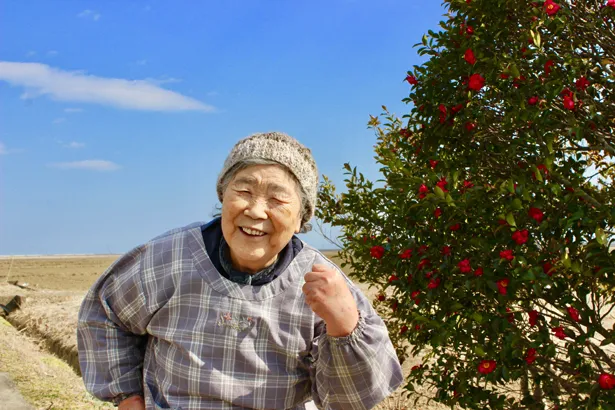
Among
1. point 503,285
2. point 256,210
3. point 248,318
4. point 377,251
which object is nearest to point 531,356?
point 503,285

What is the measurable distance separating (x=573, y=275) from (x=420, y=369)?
1.10 m

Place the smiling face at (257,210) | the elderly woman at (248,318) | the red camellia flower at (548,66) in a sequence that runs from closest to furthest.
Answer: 1. the elderly woman at (248,318)
2. the smiling face at (257,210)
3. the red camellia flower at (548,66)

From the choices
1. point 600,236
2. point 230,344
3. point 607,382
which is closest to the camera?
point 230,344

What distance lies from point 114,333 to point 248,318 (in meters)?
0.62

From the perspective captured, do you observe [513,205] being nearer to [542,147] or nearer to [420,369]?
[542,147]

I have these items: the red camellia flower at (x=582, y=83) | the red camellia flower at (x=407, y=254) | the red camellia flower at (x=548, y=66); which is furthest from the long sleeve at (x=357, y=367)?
the red camellia flower at (x=582, y=83)

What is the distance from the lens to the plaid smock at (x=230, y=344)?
2.18m

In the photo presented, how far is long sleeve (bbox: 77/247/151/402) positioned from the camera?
243 cm

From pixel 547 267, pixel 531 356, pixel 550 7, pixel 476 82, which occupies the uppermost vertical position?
pixel 550 7

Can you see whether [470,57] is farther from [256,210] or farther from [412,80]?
[256,210]

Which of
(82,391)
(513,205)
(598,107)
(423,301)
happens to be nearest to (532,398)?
(423,301)

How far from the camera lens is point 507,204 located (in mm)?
3012

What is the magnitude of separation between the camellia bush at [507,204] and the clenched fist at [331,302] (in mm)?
1062

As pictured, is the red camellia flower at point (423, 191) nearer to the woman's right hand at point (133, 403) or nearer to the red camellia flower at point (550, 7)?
the red camellia flower at point (550, 7)
